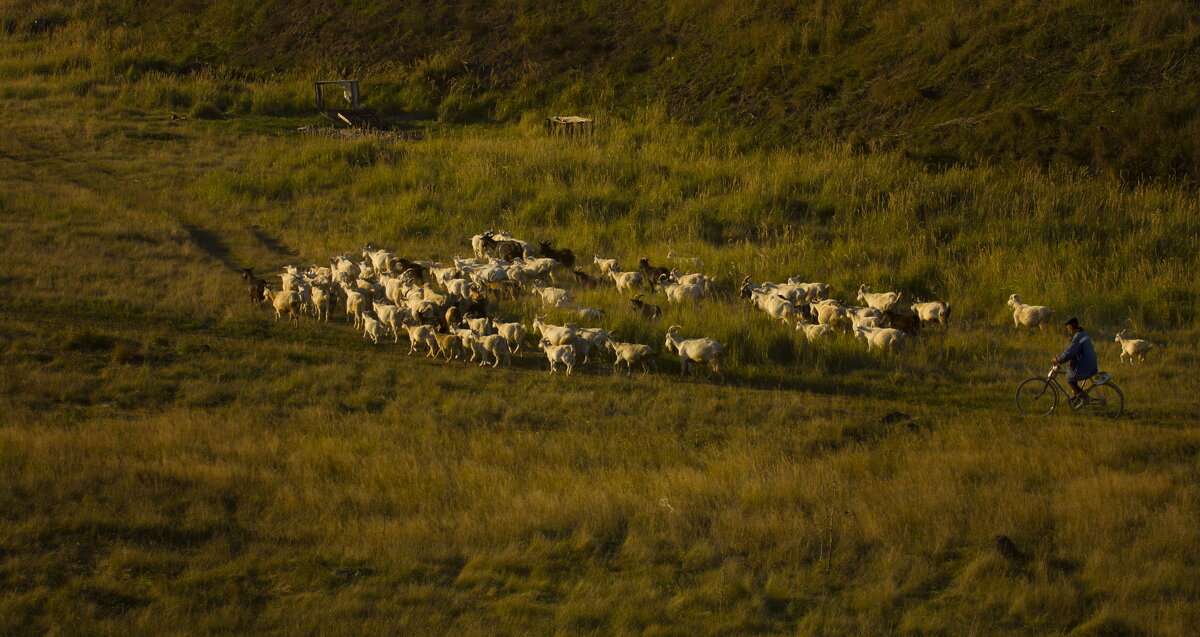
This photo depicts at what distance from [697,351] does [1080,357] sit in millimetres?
4741

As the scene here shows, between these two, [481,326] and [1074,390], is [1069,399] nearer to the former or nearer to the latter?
[1074,390]

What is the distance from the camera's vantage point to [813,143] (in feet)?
92.2

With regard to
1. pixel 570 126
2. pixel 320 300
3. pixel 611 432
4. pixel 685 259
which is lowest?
pixel 611 432

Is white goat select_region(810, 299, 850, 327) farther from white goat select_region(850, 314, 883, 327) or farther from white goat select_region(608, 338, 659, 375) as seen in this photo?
white goat select_region(608, 338, 659, 375)

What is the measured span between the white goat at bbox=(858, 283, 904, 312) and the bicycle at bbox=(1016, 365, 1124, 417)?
3.21m

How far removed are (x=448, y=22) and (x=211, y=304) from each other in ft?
91.3

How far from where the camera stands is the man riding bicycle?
11883 mm

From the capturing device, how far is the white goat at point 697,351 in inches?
542

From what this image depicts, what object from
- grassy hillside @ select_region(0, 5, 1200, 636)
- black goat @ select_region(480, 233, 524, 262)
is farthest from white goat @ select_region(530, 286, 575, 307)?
black goat @ select_region(480, 233, 524, 262)

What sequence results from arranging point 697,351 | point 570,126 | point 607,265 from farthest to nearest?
1. point 570,126
2. point 607,265
3. point 697,351

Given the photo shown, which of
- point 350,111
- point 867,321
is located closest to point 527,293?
point 867,321

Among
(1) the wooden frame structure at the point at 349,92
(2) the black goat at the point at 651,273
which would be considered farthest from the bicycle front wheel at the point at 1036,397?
(1) the wooden frame structure at the point at 349,92

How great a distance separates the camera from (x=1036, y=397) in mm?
12461

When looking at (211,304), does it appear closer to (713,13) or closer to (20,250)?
(20,250)
